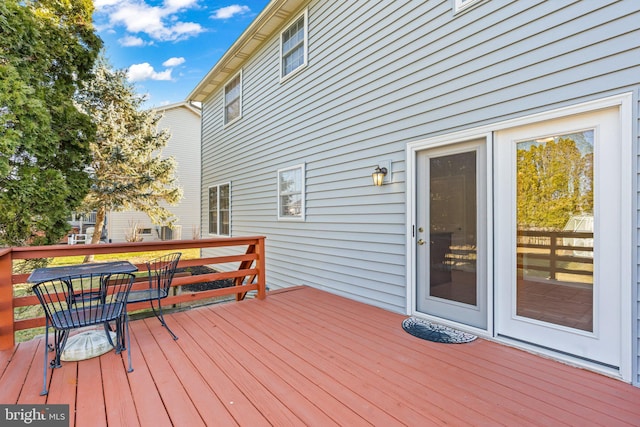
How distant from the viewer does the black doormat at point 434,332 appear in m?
2.93

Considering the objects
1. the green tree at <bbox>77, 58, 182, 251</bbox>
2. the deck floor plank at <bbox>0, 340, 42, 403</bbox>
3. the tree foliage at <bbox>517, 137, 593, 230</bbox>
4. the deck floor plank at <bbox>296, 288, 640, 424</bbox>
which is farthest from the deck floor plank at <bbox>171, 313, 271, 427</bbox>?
the green tree at <bbox>77, 58, 182, 251</bbox>

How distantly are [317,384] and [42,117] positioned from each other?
499 centimetres

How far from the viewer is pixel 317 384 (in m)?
2.19

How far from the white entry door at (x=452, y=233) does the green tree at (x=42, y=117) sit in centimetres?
498

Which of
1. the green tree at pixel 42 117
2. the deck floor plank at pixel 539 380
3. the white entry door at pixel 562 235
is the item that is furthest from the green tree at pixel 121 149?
the white entry door at pixel 562 235

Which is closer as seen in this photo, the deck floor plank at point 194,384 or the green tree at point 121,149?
the deck floor plank at point 194,384

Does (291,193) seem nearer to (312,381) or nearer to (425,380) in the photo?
(312,381)

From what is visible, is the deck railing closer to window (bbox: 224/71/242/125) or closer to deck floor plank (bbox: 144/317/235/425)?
deck floor plank (bbox: 144/317/235/425)

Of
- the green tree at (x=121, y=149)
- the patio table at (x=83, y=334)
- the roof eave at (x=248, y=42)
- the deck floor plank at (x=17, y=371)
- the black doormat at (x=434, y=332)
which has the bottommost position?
the deck floor plank at (x=17, y=371)

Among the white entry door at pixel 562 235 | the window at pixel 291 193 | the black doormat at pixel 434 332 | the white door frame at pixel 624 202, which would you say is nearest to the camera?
the white door frame at pixel 624 202

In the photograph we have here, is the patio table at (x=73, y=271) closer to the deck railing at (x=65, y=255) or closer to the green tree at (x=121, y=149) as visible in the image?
the deck railing at (x=65, y=255)

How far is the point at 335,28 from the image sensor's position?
475 centimetres

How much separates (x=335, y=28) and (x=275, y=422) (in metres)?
5.15

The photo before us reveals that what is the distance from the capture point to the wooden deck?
1.83 metres
